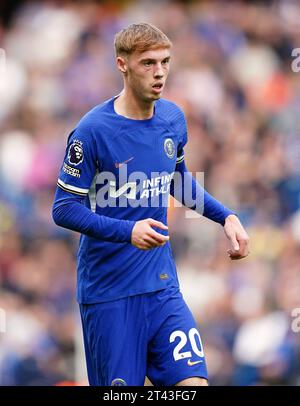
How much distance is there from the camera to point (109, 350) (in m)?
6.00

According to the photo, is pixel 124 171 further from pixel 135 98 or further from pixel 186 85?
pixel 186 85

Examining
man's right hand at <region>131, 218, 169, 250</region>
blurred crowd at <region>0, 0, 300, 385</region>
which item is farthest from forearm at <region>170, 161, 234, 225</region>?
blurred crowd at <region>0, 0, 300, 385</region>

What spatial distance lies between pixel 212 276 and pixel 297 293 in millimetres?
901

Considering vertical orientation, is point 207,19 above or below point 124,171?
above

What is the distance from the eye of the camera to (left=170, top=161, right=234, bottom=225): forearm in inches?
253

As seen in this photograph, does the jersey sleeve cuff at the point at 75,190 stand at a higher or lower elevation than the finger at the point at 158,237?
higher

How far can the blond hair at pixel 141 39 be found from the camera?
19.5 feet

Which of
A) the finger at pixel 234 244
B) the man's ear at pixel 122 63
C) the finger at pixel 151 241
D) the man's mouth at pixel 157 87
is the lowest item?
the finger at pixel 234 244

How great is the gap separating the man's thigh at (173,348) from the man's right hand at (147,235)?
1.90 ft

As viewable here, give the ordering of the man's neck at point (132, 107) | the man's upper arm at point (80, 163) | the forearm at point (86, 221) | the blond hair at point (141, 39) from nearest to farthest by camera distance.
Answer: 1. the forearm at point (86, 221)
2. the man's upper arm at point (80, 163)
3. the blond hair at point (141, 39)
4. the man's neck at point (132, 107)

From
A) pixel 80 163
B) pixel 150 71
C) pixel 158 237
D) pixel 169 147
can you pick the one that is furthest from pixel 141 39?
pixel 158 237

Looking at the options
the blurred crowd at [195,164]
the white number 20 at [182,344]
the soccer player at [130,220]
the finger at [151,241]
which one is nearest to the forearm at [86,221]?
the soccer player at [130,220]

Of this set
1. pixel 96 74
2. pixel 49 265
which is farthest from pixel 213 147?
pixel 49 265

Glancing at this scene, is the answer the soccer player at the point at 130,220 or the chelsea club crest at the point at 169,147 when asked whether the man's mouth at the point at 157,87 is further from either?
the chelsea club crest at the point at 169,147
